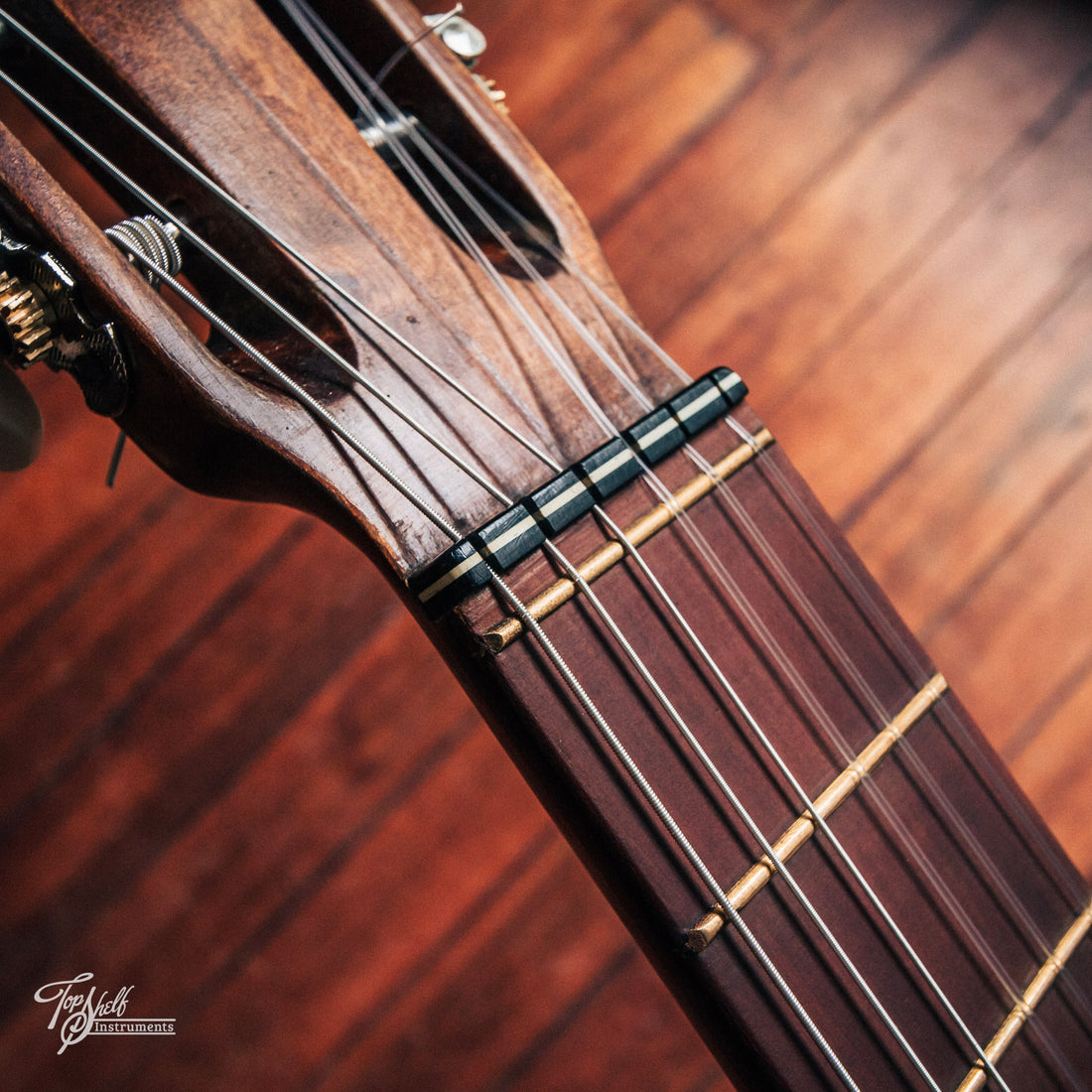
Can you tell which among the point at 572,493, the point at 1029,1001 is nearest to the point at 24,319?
the point at 572,493

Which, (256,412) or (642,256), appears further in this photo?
(642,256)

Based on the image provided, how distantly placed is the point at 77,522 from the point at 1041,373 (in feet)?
2.87

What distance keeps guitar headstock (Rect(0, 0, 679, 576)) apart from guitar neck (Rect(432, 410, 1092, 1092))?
2.9 inches

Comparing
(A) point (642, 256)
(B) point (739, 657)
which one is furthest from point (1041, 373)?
(B) point (739, 657)

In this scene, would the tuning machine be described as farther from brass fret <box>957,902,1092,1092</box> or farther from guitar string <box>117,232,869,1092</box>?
brass fret <box>957,902,1092,1092</box>

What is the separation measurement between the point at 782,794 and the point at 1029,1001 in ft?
0.58

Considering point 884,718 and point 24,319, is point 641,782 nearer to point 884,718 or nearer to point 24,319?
point 884,718

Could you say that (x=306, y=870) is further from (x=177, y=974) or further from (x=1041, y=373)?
(x=1041, y=373)

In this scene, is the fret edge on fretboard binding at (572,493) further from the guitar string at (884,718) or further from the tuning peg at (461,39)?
the tuning peg at (461,39)

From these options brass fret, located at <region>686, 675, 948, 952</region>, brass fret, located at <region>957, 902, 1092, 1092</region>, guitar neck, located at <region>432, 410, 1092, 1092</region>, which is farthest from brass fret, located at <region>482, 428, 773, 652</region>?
brass fret, located at <region>957, 902, 1092, 1092</region>

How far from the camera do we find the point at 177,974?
0.69 m

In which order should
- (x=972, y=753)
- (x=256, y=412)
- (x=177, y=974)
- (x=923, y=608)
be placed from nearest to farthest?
(x=256, y=412) < (x=972, y=753) < (x=177, y=974) < (x=923, y=608)

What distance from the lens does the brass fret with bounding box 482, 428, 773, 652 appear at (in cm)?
40

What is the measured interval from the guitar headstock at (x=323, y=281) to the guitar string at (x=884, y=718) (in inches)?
3.2
